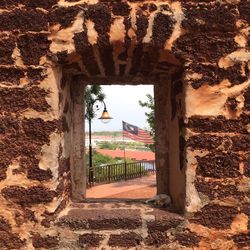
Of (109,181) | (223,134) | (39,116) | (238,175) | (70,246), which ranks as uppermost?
(39,116)

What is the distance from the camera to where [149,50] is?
2.61 m

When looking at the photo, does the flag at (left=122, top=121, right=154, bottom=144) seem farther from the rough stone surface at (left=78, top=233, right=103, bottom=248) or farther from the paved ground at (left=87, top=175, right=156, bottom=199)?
the rough stone surface at (left=78, top=233, right=103, bottom=248)

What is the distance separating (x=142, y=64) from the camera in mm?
2982

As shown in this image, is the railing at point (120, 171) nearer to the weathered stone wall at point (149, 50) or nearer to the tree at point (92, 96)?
the tree at point (92, 96)

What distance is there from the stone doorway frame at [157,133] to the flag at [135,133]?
10.3m

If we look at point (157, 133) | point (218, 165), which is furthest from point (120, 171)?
point (218, 165)

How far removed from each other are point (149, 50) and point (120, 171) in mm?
13232

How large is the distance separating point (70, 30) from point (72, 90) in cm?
95

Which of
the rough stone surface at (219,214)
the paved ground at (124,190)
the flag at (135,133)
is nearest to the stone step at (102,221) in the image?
the rough stone surface at (219,214)

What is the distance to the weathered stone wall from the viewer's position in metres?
2.54

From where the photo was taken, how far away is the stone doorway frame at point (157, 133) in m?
3.25

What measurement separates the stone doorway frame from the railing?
9.21 m

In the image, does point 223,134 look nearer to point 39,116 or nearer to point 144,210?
point 144,210

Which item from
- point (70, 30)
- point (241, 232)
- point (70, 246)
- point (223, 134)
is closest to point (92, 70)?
point (70, 30)
